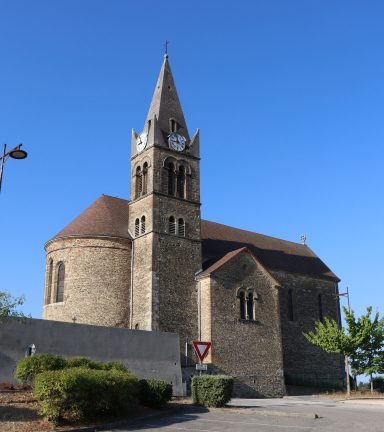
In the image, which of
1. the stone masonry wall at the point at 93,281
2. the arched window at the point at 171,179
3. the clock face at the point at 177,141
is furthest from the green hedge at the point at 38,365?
the clock face at the point at 177,141

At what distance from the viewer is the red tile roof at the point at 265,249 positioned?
36000mm

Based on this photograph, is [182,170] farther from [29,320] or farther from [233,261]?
[29,320]

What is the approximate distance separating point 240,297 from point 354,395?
356 inches

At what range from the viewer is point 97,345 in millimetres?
21578

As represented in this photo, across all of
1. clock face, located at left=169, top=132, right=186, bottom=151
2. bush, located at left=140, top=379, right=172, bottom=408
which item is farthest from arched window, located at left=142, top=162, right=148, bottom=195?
bush, located at left=140, top=379, right=172, bottom=408

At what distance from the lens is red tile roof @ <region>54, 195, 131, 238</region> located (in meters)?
30.3

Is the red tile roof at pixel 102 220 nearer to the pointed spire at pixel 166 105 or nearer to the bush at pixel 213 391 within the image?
the pointed spire at pixel 166 105

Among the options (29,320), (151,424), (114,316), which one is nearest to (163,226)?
(114,316)

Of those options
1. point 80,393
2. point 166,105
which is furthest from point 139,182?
point 80,393

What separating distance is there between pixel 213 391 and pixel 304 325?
22.9 metres

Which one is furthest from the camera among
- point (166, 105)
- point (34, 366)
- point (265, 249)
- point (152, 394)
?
point (265, 249)

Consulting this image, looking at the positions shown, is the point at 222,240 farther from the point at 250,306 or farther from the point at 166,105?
the point at 166,105

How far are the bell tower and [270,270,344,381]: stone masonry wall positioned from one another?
985 centimetres

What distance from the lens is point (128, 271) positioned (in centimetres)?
3014
